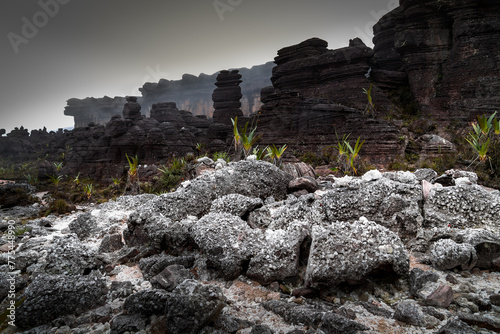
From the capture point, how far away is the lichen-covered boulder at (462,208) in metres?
2.79

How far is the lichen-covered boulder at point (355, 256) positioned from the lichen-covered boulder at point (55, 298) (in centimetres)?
184

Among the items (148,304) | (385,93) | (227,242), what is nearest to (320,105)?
(385,93)

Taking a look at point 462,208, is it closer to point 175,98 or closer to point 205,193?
point 205,193

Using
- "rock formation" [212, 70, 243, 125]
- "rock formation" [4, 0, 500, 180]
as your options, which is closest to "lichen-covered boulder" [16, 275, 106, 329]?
"rock formation" [4, 0, 500, 180]

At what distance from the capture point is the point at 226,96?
32.8m

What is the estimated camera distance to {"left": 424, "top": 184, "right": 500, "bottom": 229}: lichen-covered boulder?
2.79 m

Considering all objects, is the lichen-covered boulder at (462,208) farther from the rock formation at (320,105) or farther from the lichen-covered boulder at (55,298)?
the rock formation at (320,105)

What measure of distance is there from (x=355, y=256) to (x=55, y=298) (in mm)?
2400

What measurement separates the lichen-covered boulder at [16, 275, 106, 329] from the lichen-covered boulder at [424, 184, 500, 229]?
11.4 ft

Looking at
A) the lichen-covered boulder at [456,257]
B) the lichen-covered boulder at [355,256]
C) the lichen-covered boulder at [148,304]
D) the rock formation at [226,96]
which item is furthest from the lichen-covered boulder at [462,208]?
the rock formation at [226,96]

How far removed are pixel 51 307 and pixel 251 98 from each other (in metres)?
56.2

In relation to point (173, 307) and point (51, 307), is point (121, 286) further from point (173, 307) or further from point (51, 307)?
point (173, 307)

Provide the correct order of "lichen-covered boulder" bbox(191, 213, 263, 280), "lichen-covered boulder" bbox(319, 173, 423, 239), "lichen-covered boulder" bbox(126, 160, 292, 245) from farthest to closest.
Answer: "lichen-covered boulder" bbox(126, 160, 292, 245) < "lichen-covered boulder" bbox(319, 173, 423, 239) < "lichen-covered boulder" bbox(191, 213, 263, 280)

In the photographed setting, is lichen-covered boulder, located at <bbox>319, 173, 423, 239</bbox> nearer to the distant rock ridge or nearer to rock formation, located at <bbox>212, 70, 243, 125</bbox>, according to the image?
rock formation, located at <bbox>212, 70, 243, 125</bbox>
